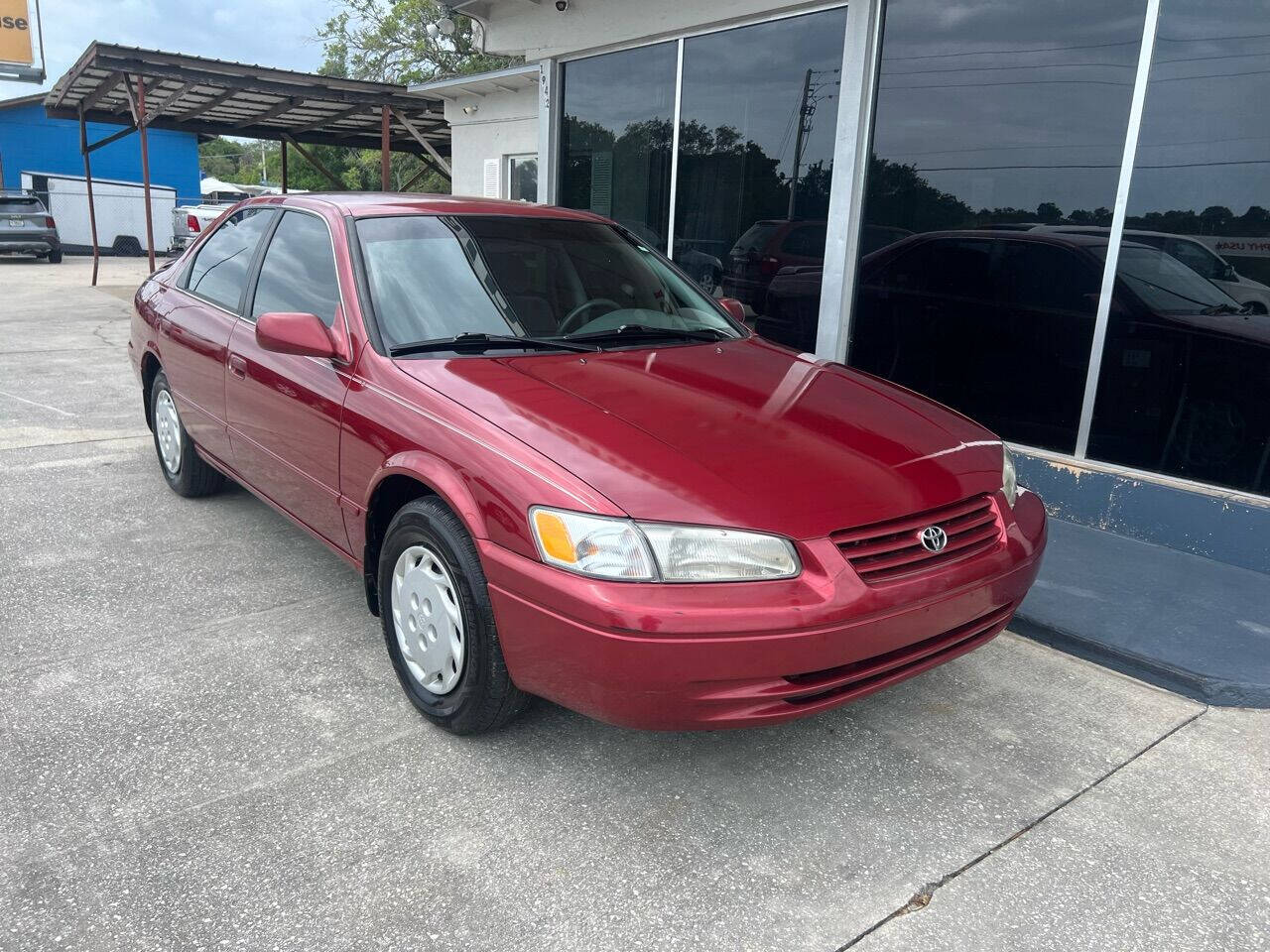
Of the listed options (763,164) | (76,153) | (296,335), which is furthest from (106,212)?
(296,335)

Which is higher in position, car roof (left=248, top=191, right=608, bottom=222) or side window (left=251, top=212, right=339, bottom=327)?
car roof (left=248, top=191, right=608, bottom=222)

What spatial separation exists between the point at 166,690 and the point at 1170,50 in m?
5.28

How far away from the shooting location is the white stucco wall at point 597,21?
6785mm

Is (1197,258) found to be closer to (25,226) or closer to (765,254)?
(765,254)

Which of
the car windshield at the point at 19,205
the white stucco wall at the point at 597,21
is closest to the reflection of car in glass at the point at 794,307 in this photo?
the white stucco wall at the point at 597,21

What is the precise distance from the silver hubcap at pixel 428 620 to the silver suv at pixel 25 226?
24.0m

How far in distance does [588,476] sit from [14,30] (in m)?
35.7

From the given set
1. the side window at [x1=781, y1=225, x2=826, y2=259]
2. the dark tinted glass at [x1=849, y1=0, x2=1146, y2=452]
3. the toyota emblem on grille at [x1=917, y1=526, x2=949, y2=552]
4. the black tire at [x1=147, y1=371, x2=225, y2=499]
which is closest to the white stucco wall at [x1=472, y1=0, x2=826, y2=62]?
the dark tinted glass at [x1=849, y1=0, x2=1146, y2=452]

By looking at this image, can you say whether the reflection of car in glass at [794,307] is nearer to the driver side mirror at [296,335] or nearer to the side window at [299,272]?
the side window at [299,272]

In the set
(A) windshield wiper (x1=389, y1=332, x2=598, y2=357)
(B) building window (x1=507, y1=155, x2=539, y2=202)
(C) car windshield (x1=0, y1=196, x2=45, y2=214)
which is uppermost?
(B) building window (x1=507, y1=155, x2=539, y2=202)

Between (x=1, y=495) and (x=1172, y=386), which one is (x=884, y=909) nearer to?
(x=1172, y=386)

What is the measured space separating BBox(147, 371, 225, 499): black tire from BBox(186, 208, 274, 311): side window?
0.62 m

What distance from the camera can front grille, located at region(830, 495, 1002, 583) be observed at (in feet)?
8.08

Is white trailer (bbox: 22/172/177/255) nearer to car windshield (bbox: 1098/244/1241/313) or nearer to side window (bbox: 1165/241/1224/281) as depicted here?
car windshield (bbox: 1098/244/1241/313)
